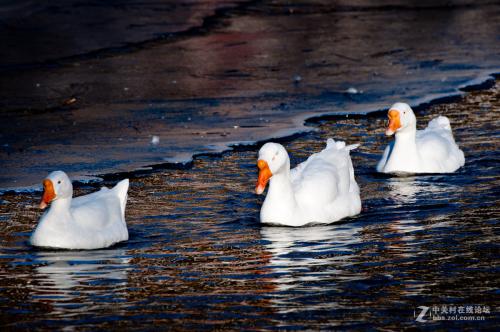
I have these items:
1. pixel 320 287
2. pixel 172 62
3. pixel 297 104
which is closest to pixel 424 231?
pixel 320 287

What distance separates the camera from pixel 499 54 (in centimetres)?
2022

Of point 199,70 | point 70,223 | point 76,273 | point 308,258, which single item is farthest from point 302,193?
point 199,70

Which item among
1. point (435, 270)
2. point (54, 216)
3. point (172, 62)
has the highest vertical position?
point (172, 62)

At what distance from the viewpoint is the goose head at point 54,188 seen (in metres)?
9.22

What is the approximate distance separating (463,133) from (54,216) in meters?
6.52

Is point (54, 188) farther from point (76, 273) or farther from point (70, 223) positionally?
point (76, 273)

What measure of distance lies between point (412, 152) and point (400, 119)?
16.6 inches

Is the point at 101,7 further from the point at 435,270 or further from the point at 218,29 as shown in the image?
the point at 435,270

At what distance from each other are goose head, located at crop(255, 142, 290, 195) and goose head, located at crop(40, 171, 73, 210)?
1.72 meters

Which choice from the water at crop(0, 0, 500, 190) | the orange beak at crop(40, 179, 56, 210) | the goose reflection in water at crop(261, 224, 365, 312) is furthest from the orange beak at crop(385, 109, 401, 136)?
the orange beak at crop(40, 179, 56, 210)

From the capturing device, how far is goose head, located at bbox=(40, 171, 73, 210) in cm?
922

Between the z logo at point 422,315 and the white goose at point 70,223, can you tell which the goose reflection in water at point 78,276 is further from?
the z logo at point 422,315

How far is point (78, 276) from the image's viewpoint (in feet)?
27.1

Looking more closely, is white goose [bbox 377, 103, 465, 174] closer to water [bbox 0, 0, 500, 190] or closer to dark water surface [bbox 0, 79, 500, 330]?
dark water surface [bbox 0, 79, 500, 330]
